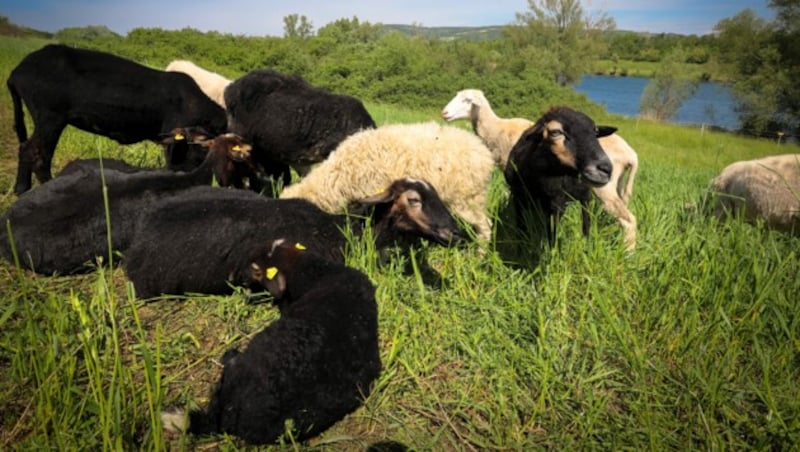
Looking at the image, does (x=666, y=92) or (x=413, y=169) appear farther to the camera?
(x=666, y=92)

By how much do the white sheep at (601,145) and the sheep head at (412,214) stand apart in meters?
1.91

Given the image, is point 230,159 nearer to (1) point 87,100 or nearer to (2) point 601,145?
(1) point 87,100

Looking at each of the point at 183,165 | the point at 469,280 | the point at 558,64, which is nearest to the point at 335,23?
the point at 558,64

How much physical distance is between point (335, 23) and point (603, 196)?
46757mm

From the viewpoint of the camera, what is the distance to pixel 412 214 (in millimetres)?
3922

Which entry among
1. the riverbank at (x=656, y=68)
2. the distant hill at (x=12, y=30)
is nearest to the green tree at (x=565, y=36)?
the riverbank at (x=656, y=68)

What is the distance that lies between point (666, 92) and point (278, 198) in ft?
172

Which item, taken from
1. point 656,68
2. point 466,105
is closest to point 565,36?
point 656,68

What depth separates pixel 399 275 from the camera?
3.89 metres

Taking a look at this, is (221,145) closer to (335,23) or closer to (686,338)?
(686,338)

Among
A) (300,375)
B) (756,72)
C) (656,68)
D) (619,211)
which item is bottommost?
(300,375)

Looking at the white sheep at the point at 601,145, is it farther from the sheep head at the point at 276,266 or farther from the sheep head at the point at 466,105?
the sheep head at the point at 276,266

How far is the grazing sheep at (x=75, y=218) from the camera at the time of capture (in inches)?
157

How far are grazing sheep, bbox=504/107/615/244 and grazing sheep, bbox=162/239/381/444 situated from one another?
81.6 inches
